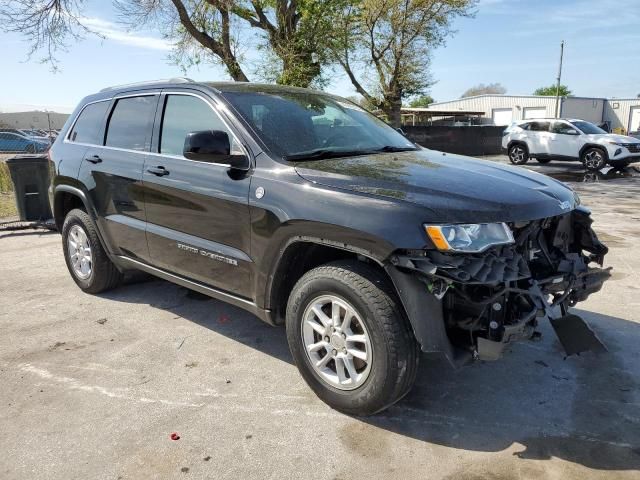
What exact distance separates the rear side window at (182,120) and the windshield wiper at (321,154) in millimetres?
583

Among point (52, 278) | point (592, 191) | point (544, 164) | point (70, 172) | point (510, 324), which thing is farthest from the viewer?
point (544, 164)

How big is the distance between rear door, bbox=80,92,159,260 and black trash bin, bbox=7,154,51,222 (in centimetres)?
467

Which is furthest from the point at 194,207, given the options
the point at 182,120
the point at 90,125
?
the point at 90,125

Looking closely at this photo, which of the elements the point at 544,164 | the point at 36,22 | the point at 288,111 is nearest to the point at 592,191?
the point at 544,164

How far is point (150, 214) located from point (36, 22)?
14.5 metres

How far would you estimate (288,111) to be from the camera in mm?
3812

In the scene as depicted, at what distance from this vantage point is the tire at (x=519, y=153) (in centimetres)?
2084

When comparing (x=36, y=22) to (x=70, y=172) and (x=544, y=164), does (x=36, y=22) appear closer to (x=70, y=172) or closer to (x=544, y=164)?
(x=70, y=172)

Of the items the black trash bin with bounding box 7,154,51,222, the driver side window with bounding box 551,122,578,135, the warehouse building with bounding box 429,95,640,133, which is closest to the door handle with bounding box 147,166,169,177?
the black trash bin with bounding box 7,154,51,222

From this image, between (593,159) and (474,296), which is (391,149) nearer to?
(474,296)

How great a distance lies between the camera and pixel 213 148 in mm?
3287

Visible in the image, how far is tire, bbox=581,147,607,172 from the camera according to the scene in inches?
705

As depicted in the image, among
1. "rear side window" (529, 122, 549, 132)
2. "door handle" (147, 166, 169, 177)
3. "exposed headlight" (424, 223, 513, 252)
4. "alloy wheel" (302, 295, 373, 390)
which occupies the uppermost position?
"rear side window" (529, 122, 549, 132)

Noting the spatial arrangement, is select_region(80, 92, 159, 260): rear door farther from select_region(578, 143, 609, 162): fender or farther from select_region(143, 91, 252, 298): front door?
select_region(578, 143, 609, 162): fender
